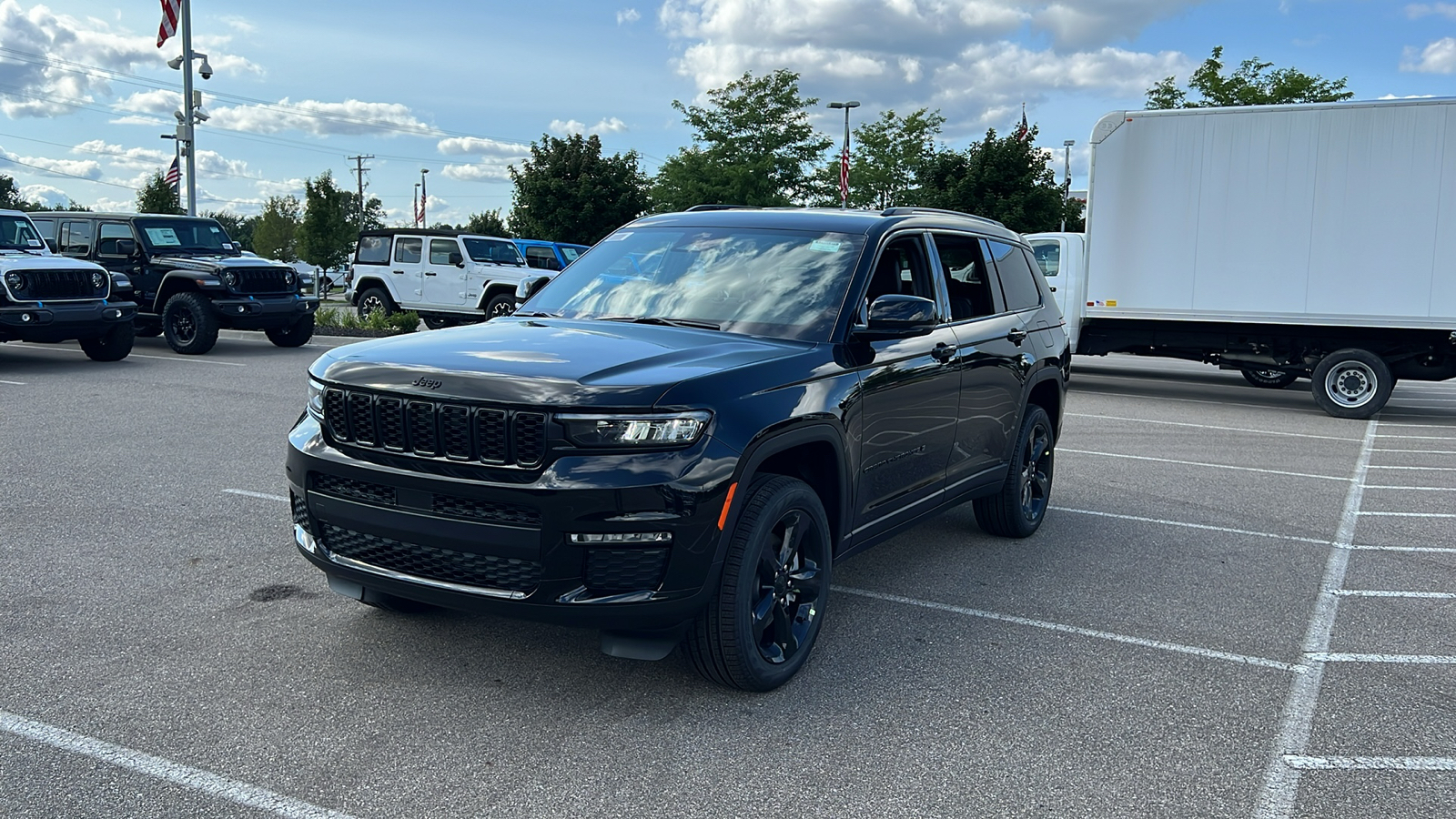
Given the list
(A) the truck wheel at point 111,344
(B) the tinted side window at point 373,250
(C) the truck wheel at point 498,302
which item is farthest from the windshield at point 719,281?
(B) the tinted side window at point 373,250

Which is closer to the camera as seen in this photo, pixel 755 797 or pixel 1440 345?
pixel 755 797

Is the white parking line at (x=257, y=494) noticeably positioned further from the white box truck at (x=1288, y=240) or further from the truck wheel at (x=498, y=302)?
the truck wheel at (x=498, y=302)

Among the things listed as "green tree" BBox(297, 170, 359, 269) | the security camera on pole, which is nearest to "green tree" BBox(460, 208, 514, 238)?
"green tree" BBox(297, 170, 359, 269)

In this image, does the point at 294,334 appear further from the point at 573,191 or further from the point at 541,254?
the point at 573,191

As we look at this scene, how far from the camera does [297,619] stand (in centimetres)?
472

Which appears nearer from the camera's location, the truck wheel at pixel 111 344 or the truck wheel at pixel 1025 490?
the truck wheel at pixel 1025 490

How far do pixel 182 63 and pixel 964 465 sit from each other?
2636cm

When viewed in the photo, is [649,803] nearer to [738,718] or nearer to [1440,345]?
[738,718]

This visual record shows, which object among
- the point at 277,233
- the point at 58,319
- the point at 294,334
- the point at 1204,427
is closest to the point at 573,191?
the point at 294,334

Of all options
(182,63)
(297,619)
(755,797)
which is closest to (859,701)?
(755,797)

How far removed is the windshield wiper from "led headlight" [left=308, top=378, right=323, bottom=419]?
1222 mm

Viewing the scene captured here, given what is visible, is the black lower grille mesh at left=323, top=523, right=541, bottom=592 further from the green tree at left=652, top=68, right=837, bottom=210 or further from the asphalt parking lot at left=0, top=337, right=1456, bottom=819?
the green tree at left=652, top=68, right=837, bottom=210

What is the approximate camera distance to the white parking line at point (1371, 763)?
11.9 ft

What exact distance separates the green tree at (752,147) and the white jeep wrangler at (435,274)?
68.3 feet
